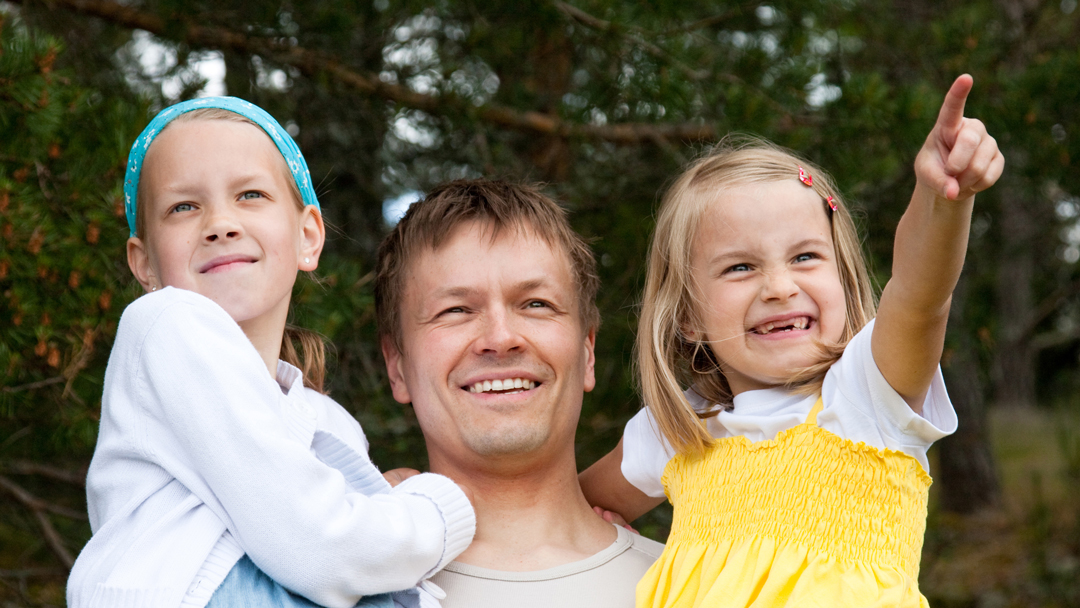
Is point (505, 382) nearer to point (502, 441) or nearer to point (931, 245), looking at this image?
point (502, 441)

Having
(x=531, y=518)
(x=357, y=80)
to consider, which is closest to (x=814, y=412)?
(x=531, y=518)

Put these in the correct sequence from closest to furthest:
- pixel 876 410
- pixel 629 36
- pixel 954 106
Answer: pixel 954 106 < pixel 876 410 < pixel 629 36

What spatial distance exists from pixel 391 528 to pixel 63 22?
2.32m

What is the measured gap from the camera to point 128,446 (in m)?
1.39

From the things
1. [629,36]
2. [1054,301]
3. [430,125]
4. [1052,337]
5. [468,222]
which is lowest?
[1052,337]

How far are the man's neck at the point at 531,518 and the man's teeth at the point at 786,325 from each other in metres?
0.58

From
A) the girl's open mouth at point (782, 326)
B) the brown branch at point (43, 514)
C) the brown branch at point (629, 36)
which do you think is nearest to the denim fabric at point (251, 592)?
the girl's open mouth at point (782, 326)

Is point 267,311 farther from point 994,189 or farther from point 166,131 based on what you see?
point 994,189

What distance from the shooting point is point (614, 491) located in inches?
85.4

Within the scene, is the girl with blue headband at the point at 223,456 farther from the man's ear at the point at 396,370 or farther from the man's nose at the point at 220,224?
the man's ear at the point at 396,370

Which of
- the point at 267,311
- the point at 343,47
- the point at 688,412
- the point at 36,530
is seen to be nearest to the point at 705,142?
the point at 343,47

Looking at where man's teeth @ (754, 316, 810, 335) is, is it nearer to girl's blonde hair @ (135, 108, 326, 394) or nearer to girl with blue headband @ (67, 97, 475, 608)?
girl with blue headband @ (67, 97, 475, 608)

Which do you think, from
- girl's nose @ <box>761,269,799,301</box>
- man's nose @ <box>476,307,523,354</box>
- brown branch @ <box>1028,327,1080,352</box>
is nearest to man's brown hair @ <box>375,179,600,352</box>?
man's nose @ <box>476,307,523,354</box>

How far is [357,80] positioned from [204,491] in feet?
5.78
